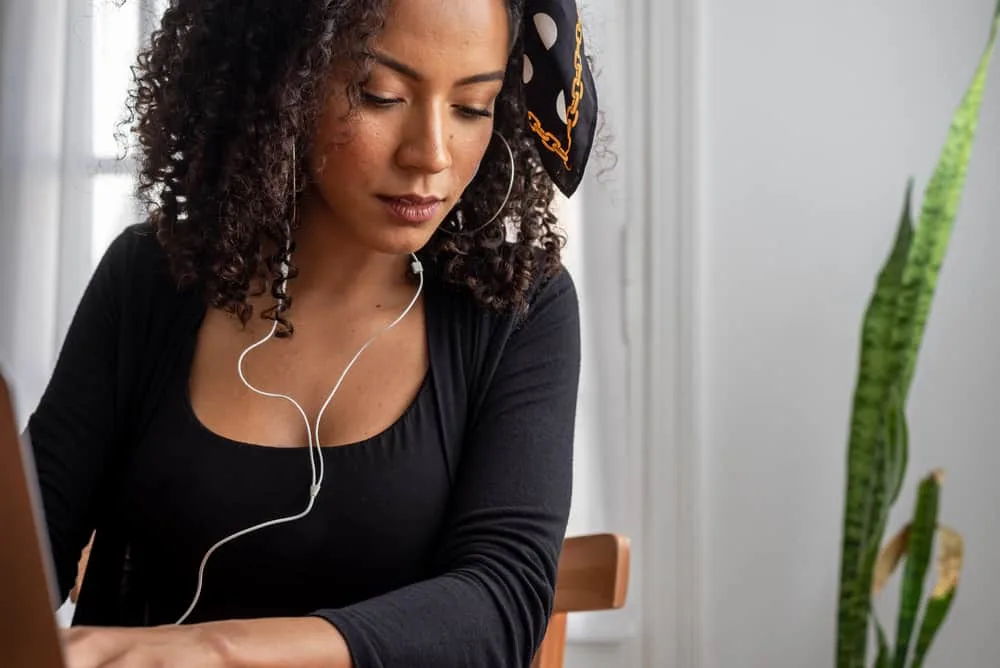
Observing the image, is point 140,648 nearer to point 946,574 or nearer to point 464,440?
point 464,440

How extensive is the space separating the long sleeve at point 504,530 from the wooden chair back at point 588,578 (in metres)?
0.18

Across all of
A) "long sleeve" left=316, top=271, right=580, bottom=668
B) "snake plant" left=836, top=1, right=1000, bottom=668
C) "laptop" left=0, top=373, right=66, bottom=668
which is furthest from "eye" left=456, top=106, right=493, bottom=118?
"snake plant" left=836, top=1, right=1000, bottom=668

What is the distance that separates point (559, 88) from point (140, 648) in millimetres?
644

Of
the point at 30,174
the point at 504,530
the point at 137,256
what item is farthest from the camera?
the point at 30,174

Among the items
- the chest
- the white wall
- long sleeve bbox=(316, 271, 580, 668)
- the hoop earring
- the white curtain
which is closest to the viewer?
long sleeve bbox=(316, 271, 580, 668)

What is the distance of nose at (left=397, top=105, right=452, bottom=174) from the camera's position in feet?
3.52

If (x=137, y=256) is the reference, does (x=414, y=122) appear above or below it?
above

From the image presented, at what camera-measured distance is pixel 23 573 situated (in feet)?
1.56

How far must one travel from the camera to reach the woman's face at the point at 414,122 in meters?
1.07

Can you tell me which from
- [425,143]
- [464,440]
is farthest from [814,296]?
[425,143]

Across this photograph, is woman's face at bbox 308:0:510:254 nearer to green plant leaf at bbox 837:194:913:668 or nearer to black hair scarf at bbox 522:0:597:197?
black hair scarf at bbox 522:0:597:197

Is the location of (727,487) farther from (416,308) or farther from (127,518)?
(127,518)

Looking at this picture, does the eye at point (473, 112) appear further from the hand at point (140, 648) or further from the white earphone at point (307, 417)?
the hand at point (140, 648)

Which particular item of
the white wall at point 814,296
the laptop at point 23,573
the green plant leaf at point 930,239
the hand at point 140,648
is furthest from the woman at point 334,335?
the white wall at point 814,296
